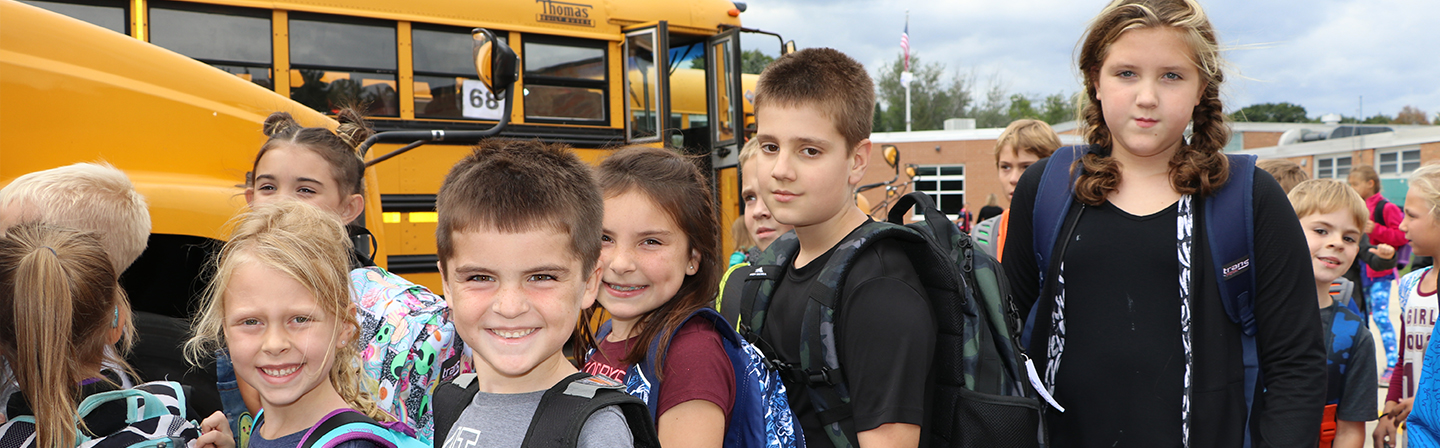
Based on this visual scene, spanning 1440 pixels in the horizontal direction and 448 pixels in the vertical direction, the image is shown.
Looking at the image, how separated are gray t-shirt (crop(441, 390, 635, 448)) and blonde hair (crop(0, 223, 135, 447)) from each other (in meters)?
0.72

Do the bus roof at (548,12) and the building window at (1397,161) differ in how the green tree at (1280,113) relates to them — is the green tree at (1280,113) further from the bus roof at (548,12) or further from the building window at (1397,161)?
the bus roof at (548,12)

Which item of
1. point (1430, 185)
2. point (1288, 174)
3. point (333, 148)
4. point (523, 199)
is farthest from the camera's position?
point (1288, 174)

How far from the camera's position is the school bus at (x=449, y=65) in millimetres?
4984

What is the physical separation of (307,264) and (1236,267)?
1.80 metres

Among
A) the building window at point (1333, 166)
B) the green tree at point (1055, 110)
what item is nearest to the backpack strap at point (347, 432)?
the building window at point (1333, 166)

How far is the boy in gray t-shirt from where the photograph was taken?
52.5 inches

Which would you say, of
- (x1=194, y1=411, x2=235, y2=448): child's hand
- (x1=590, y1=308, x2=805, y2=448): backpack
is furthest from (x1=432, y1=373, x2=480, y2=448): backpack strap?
(x1=194, y1=411, x2=235, y2=448): child's hand

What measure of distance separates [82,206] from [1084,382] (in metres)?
2.28

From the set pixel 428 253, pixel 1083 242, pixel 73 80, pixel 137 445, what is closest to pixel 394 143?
pixel 428 253

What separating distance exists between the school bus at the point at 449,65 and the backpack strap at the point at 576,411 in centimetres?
312

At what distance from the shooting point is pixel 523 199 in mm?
1375

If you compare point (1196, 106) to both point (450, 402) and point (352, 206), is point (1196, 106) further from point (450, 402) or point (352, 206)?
point (352, 206)

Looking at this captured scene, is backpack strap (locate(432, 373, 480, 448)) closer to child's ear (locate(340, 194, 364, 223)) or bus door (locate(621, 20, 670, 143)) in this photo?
child's ear (locate(340, 194, 364, 223))

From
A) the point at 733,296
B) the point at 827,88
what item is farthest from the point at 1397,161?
the point at 827,88
